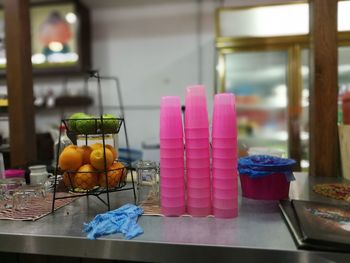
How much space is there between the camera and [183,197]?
31.6 inches

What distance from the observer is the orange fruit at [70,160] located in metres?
0.82

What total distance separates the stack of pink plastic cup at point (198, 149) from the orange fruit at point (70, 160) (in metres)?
0.32

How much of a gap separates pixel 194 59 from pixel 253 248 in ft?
7.81

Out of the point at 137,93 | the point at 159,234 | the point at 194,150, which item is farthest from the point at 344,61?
the point at 159,234

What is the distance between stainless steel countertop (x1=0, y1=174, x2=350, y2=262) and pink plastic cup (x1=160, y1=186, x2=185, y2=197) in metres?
0.06

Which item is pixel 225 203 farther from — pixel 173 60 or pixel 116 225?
pixel 173 60

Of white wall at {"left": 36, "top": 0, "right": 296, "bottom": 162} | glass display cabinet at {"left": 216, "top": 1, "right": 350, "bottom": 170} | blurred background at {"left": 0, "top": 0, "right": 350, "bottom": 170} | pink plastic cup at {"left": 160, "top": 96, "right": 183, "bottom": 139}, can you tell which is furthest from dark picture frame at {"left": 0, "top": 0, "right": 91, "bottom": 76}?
pink plastic cup at {"left": 160, "top": 96, "right": 183, "bottom": 139}

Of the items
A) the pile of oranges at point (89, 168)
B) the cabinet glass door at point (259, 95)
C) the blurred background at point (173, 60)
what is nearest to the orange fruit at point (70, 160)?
the pile of oranges at point (89, 168)

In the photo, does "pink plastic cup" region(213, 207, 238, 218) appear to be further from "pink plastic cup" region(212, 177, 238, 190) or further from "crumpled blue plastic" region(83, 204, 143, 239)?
"crumpled blue plastic" region(83, 204, 143, 239)

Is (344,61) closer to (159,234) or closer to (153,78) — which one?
(153,78)

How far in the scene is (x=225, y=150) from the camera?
0.76 m

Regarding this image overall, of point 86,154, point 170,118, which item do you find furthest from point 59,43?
point 170,118

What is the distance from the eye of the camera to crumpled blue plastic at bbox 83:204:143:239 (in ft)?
2.22

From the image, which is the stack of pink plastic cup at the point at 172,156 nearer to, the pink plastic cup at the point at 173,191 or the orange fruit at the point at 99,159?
the pink plastic cup at the point at 173,191
